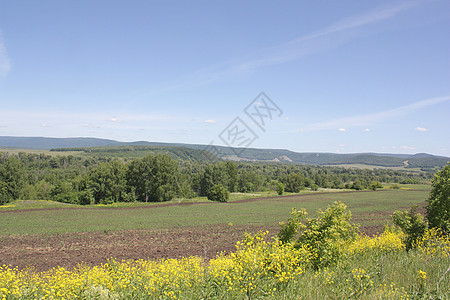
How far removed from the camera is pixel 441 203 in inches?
354

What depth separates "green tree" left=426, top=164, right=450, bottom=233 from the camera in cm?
884

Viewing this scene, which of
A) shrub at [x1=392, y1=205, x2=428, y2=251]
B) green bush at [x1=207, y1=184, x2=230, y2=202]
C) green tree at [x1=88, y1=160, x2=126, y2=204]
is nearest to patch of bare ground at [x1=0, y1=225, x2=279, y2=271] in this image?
shrub at [x1=392, y1=205, x2=428, y2=251]

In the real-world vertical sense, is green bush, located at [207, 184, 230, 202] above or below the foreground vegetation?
below

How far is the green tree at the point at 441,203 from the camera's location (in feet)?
29.0

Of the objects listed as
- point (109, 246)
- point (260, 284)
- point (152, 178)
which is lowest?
point (109, 246)

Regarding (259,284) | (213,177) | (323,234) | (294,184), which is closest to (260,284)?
(259,284)

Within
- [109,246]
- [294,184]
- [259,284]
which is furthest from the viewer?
[294,184]

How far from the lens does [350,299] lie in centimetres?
427

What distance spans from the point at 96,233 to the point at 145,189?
36.9 metres

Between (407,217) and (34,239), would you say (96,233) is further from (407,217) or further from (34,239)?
(407,217)

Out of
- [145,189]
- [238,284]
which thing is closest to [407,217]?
[238,284]

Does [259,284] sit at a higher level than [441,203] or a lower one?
lower

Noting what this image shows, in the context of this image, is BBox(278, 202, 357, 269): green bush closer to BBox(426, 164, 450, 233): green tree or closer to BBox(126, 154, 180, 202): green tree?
BBox(426, 164, 450, 233): green tree

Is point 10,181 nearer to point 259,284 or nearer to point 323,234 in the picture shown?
point 323,234
